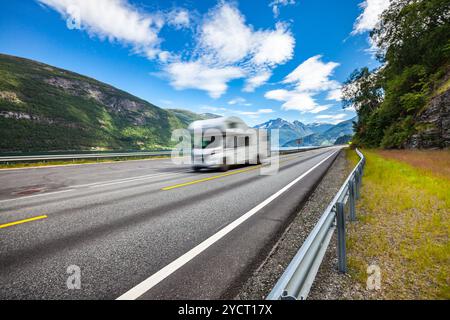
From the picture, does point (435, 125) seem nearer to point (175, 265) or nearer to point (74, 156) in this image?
point (175, 265)

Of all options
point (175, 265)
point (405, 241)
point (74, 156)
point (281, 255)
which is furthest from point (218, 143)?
point (74, 156)

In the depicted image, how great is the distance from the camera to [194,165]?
42.7 feet

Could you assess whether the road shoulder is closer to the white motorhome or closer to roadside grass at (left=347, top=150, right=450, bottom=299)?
roadside grass at (left=347, top=150, right=450, bottom=299)

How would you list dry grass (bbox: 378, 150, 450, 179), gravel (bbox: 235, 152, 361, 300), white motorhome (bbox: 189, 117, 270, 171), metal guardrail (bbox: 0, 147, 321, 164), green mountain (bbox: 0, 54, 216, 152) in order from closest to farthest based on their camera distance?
gravel (bbox: 235, 152, 361, 300), dry grass (bbox: 378, 150, 450, 179), white motorhome (bbox: 189, 117, 270, 171), metal guardrail (bbox: 0, 147, 321, 164), green mountain (bbox: 0, 54, 216, 152)

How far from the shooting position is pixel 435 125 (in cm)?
1561

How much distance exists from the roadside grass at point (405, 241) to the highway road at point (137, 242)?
4.75 ft

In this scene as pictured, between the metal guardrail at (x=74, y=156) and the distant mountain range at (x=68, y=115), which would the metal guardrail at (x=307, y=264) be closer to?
the metal guardrail at (x=74, y=156)

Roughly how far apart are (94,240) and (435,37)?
32.9 m

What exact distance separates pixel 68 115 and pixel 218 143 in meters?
113

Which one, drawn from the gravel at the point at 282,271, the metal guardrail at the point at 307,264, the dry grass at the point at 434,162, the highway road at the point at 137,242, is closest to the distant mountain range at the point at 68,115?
the highway road at the point at 137,242

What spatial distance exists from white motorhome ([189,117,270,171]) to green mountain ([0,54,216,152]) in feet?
242

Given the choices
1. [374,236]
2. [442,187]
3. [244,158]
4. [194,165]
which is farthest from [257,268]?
[244,158]

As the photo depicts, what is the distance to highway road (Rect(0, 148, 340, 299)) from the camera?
2.40 metres

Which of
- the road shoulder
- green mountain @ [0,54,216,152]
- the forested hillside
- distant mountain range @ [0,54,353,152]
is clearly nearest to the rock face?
the forested hillside
